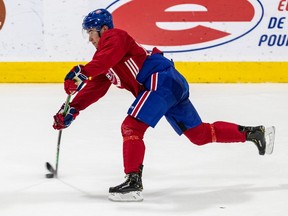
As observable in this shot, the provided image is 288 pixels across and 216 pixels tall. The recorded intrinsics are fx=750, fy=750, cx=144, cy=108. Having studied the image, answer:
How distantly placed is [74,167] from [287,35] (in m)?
3.80

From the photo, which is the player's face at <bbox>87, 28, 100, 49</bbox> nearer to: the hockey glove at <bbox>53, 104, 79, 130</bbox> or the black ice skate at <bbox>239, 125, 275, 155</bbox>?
the hockey glove at <bbox>53, 104, 79, 130</bbox>

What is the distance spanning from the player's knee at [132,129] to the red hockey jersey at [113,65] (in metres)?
0.20

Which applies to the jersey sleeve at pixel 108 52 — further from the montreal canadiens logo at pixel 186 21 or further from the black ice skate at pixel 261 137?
the montreal canadiens logo at pixel 186 21

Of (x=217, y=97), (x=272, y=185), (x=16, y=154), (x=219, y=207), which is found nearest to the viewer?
(x=219, y=207)

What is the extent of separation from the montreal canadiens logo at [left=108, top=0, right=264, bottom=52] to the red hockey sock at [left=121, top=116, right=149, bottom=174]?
3.97 meters

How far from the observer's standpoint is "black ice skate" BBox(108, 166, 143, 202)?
10.1 feet

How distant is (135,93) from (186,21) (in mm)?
3852

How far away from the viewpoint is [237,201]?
3.10 m

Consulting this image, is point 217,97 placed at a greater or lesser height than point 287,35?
lesser

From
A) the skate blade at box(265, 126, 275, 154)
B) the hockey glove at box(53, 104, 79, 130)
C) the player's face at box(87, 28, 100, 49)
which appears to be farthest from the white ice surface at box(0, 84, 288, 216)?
the player's face at box(87, 28, 100, 49)

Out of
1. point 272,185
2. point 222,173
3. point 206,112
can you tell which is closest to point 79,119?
point 206,112

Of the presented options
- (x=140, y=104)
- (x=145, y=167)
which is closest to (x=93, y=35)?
(x=140, y=104)

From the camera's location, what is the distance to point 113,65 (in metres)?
3.09

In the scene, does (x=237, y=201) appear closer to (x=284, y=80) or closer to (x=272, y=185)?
(x=272, y=185)
